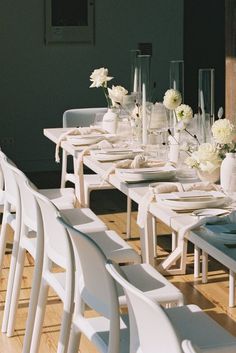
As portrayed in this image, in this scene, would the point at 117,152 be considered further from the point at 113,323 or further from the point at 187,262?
the point at 113,323

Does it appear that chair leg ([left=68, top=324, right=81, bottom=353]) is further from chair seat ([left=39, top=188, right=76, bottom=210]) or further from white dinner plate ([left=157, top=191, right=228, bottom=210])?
chair seat ([left=39, top=188, right=76, bottom=210])

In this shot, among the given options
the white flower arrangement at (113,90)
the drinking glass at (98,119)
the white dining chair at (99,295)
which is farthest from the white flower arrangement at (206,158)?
the drinking glass at (98,119)

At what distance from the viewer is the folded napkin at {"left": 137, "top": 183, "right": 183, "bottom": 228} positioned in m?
4.33

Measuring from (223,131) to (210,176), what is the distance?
24 centimetres

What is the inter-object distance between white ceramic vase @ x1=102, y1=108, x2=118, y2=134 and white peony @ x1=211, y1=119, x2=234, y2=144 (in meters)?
1.82

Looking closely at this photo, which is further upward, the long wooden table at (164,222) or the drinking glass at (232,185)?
the drinking glass at (232,185)

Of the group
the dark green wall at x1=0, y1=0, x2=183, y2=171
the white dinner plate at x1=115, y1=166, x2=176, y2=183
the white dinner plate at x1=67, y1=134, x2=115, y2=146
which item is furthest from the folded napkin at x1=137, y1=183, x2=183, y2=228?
the dark green wall at x1=0, y1=0, x2=183, y2=171

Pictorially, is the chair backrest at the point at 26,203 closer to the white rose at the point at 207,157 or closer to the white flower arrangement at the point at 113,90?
the white rose at the point at 207,157

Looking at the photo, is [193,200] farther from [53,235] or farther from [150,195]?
[53,235]

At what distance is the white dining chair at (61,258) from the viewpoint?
12.5 feet

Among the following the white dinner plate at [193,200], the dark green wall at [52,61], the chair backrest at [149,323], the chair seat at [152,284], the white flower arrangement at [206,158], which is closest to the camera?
the chair backrest at [149,323]

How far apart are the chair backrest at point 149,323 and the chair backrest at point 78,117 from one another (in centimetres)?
411

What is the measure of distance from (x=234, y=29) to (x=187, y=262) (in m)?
2.23

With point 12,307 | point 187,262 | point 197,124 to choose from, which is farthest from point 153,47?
point 12,307
